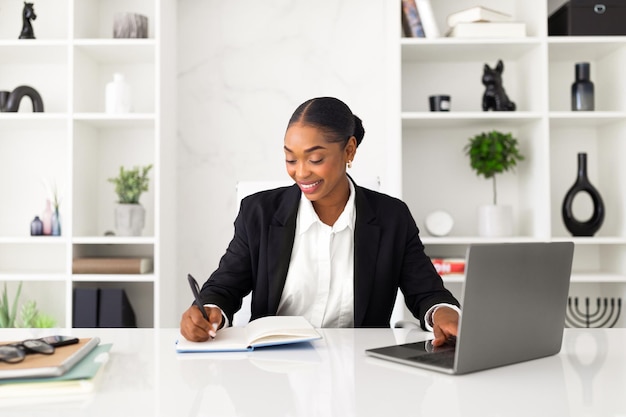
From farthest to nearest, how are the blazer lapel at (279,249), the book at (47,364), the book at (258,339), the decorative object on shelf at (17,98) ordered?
1. the decorative object on shelf at (17,98)
2. the blazer lapel at (279,249)
3. the book at (258,339)
4. the book at (47,364)

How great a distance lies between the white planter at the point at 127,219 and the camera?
10.1 feet

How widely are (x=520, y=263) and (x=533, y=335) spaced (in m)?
0.16

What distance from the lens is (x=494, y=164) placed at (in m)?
3.08

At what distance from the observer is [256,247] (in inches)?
73.2

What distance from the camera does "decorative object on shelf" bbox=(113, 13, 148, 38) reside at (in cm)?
310

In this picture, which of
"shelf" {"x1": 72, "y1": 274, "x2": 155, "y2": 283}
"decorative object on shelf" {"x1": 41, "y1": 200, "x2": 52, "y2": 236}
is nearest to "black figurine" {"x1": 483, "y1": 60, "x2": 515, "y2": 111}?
"shelf" {"x1": 72, "y1": 274, "x2": 155, "y2": 283}

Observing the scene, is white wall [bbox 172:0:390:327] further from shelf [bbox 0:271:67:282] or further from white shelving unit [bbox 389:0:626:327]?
shelf [bbox 0:271:67:282]

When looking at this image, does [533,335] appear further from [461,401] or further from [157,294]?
[157,294]

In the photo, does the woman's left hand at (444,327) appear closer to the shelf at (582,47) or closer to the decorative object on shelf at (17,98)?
the shelf at (582,47)

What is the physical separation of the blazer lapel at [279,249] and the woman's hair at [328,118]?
0.24 metres

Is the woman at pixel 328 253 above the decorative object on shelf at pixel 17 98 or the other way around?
the other way around

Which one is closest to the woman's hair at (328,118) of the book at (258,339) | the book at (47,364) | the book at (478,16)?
the book at (258,339)

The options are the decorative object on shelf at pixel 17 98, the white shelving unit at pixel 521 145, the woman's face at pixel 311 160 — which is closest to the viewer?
the woman's face at pixel 311 160

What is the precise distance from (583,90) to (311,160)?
1907 millimetres
